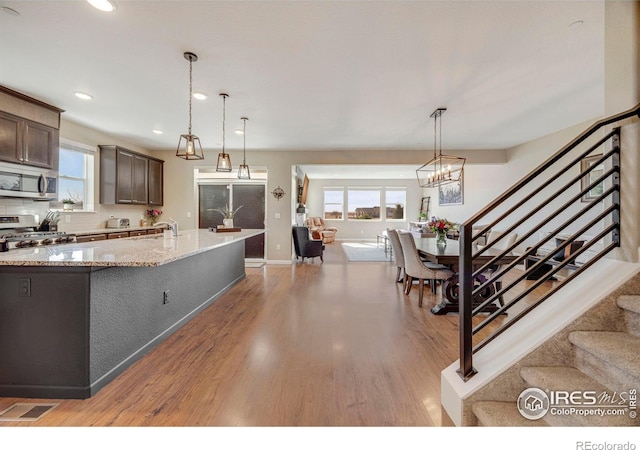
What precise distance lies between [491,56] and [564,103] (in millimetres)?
2083

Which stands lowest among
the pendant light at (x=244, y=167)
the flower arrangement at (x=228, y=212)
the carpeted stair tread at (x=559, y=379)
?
the carpeted stair tread at (x=559, y=379)

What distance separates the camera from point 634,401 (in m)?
1.26

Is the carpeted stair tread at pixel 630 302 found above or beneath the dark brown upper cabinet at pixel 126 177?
beneath

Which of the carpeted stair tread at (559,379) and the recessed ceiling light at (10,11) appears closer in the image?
the carpeted stair tread at (559,379)

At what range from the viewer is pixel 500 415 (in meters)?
1.45

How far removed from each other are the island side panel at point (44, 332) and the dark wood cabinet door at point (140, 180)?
14.6 ft

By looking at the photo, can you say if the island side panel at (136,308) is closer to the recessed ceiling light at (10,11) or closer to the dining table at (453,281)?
the recessed ceiling light at (10,11)

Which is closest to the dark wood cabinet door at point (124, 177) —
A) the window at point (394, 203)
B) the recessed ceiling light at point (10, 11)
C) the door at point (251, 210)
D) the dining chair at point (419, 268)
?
the door at point (251, 210)

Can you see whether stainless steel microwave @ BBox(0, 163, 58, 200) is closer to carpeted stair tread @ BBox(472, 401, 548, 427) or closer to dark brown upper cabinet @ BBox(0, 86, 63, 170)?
dark brown upper cabinet @ BBox(0, 86, 63, 170)

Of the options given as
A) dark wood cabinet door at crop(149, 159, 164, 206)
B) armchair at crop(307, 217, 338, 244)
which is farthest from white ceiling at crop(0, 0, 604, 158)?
armchair at crop(307, 217, 338, 244)

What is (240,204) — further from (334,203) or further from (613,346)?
(613,346)

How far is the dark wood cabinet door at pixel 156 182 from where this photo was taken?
21.3 feet

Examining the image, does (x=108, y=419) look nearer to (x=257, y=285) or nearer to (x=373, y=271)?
(x=257, y=285)

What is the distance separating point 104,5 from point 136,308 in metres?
2.24
